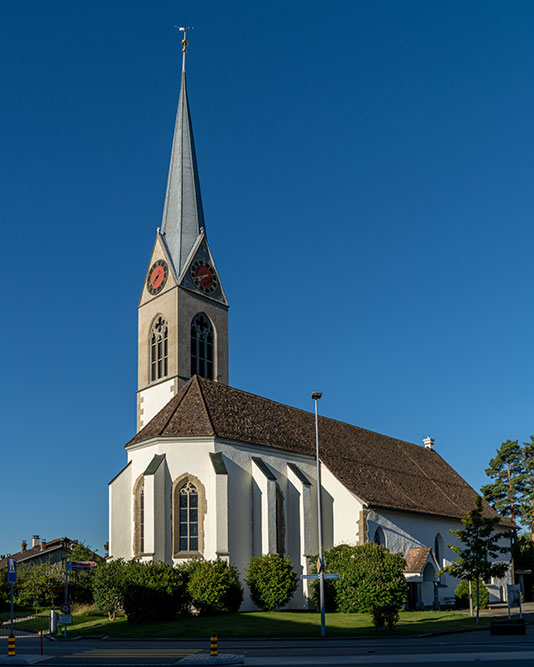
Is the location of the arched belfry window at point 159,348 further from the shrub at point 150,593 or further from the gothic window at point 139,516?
the shrub at point 150,593

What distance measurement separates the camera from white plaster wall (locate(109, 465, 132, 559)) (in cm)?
4256

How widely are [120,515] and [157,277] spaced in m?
24.1

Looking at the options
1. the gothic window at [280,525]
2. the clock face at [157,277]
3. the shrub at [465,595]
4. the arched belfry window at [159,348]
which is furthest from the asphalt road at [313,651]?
the clock face at [157,277]

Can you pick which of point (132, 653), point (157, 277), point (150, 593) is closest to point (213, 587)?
point (150, 593)

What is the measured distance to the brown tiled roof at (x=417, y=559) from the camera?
4581 cm

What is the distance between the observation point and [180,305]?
2325 inches

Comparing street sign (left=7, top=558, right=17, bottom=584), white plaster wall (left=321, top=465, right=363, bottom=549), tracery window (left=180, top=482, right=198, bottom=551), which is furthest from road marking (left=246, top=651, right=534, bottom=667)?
white plaster wall (left=321, top=465, right=363, bottom=549)

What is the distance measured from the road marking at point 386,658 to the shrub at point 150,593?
1525cm

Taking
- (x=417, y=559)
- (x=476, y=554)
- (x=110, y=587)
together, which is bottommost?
(x=417, y=559)

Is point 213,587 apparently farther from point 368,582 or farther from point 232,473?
point 368,582

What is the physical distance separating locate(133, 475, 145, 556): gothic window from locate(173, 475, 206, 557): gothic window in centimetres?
189

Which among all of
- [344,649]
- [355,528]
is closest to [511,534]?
[355,528]

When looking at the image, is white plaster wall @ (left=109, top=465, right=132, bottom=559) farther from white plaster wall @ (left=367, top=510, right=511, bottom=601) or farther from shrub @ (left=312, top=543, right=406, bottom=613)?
white plaster wall @ (left=367, top=510, right=511, bottom=601)

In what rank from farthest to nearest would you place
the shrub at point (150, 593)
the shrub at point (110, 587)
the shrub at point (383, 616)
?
the shrub at point (110, 587)
the shrub at point (150, 593)
the shrub at point (383, 616)
